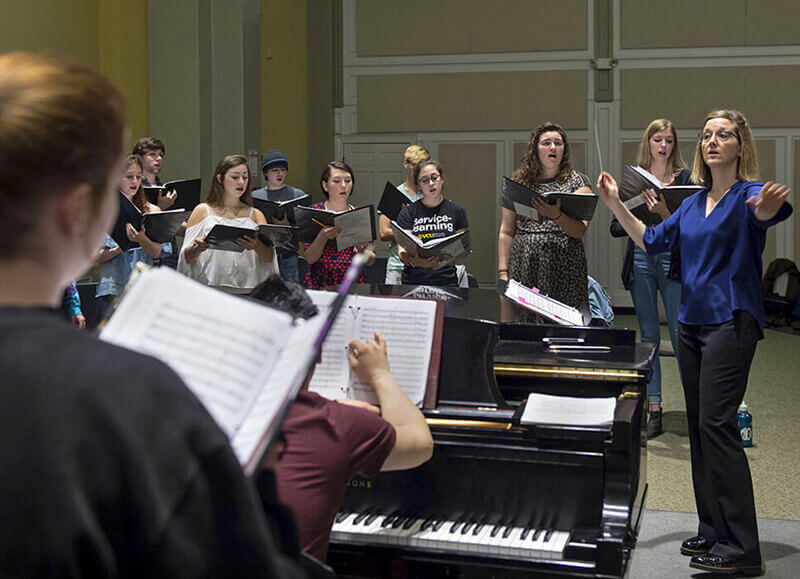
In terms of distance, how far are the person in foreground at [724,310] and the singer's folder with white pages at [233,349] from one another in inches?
97.1

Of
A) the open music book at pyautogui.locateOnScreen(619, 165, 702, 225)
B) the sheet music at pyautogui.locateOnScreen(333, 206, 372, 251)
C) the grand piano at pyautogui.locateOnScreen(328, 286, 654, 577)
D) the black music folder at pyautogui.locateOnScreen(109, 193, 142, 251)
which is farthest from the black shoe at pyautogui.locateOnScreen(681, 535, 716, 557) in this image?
the black music folder at pyautogui.locateOnScreen(109, 193, 142, 251)

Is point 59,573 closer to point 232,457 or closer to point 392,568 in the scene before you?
point 232,457

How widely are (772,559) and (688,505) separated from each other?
2.26 ft

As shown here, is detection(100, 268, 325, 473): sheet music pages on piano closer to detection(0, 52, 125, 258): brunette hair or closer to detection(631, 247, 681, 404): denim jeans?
detection(0, 52, 125, 258): brunette hair

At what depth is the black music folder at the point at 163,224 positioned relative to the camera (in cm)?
487

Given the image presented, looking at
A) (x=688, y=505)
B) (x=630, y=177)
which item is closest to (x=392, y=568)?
(x=688, y=505)

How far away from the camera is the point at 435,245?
489 centimetres

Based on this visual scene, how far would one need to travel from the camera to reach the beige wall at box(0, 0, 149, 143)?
6.29 metres

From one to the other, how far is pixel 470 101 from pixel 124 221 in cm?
683

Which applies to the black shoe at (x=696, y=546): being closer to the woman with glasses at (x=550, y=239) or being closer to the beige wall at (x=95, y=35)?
the woman with glasses at (x=550, y=239)

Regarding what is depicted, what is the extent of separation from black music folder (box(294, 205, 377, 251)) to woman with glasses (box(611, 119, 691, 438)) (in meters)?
1.38

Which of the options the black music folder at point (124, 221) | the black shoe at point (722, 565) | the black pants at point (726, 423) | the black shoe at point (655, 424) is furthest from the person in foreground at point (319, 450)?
the black shoe at point (655, 424)

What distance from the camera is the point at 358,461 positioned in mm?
1775

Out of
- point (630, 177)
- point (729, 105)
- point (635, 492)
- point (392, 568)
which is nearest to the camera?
point (392, 568)
